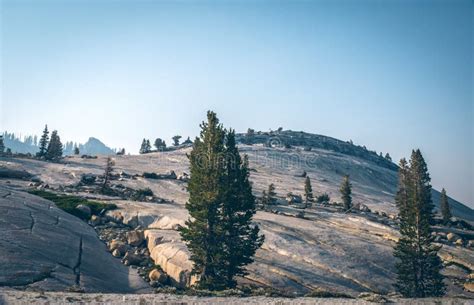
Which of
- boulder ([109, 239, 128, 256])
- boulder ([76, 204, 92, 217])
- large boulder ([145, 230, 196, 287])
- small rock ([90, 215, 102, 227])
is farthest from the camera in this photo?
boulder ([76, 204, 92, 217])

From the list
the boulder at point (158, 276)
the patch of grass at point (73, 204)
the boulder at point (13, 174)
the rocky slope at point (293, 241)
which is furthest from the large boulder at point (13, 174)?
the boulder at point (158, 276)

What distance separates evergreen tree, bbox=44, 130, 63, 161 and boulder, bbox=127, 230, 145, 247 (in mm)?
68271

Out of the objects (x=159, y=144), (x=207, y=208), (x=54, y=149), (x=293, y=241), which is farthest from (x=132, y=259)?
(x=159, y=144)

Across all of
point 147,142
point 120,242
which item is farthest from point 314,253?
point 147,142

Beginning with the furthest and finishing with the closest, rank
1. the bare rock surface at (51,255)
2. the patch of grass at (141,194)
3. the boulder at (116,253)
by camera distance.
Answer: the patch of grass at (141,194)
the boulder at (116,253)
the bare rock surface at (51,255)

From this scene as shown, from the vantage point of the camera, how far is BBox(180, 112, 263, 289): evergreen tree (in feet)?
101

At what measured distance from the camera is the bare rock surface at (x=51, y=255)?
24.4 metres

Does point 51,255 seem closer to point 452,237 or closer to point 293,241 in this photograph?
point 293,241

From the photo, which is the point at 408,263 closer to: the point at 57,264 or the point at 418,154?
the point at 418,154

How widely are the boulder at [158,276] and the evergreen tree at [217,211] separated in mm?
3670

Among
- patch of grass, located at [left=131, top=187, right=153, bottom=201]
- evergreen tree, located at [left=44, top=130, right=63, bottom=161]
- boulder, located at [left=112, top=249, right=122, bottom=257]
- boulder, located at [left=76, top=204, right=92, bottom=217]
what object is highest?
evergreen tree, located at [left=44, top=130, right=63, bottom=161]

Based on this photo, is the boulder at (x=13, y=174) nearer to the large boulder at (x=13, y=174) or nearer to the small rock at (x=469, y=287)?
the large boulder at (x=13, y=174)

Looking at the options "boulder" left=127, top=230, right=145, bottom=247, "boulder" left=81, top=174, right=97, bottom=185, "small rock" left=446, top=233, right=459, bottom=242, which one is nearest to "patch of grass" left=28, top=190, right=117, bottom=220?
"boulder" left=127, top=230, right=145, bottom=247

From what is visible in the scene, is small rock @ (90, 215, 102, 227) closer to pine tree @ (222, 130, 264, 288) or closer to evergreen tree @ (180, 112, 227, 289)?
evergreen tree @ (180, 112, 227, 289)
